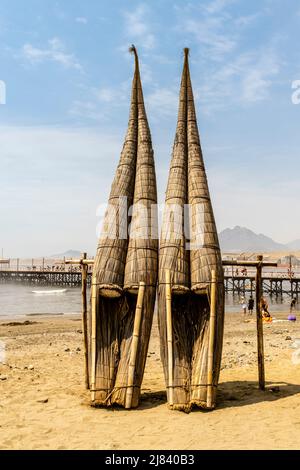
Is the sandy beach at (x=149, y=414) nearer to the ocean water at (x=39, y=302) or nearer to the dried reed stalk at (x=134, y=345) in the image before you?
the dried reed stalk at (x=134, y=345)

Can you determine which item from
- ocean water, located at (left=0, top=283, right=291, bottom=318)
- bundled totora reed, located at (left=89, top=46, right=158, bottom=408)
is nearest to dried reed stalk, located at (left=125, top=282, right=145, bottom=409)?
bundled totora reed, located at (left=89, top=46, right=158, bottom=408)

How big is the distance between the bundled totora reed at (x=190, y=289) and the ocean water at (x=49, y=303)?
29871 millimetres

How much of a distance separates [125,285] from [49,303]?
39625 mm

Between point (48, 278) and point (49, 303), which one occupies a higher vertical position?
point (48, 278)

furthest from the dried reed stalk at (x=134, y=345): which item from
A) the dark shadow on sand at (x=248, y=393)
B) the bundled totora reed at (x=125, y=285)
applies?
the dark shadow on sand at (x=248, y=393)

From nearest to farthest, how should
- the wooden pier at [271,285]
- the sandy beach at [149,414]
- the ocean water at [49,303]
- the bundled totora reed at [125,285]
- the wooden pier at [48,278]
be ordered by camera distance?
1. the sandy beach at [149,414]
2. the bundled totora reed at [125,285]
3. the ocean water at [49,303]
4. the wooden pier at [271,285]
5. the wooden pier at [48,278]

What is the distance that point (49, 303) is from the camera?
154 feet

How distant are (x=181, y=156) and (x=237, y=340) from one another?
10.3 m

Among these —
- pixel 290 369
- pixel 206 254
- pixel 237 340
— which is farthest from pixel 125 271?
pixel 237 340

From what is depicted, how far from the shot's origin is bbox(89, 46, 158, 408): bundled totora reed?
28.7 ft

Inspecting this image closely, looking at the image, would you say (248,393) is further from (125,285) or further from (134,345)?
(125,285)

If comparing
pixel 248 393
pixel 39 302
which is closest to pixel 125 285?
pixel 248 393

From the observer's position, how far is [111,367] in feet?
29.2

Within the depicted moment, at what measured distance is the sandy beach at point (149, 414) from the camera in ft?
23.3
